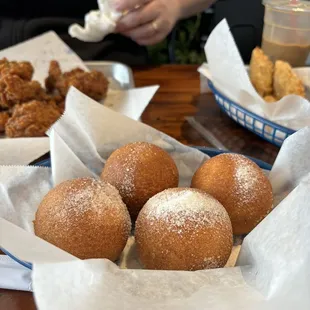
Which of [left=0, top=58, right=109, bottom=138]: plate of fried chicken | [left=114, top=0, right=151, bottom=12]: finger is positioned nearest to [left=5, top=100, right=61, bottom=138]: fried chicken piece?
[left=0, top=58, right=109, bottom=138]: plate of fried chicken

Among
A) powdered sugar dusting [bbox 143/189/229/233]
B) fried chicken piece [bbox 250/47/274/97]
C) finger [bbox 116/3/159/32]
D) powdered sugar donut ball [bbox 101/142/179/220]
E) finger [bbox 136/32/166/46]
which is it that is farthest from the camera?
finger [bbox 136/32/166/46]

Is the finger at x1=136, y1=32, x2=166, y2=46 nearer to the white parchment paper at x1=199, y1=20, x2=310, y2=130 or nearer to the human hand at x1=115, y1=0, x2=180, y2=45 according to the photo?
the human hand at x1=115, y1=0, x2=180, y2=45

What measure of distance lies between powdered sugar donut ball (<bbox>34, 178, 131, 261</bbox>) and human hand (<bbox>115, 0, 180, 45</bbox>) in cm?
84

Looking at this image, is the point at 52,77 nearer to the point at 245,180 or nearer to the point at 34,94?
the point at 34,94

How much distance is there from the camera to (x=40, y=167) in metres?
0.77

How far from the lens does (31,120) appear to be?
1044mm

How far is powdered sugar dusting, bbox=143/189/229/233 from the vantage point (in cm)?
57

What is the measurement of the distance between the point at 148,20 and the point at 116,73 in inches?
7.7

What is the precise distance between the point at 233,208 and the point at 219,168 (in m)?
0.07

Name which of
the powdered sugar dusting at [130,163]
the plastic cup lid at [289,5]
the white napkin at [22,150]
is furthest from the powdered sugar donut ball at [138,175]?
the plastic cup lid at [289,5]

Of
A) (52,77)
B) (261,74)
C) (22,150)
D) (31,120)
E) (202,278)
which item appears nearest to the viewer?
(202,278)

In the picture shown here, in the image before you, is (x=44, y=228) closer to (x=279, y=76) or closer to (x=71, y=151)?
(x=71, y=151)

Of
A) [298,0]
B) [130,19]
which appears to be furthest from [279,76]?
[130,19]

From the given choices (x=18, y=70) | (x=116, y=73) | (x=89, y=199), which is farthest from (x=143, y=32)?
(x=89, y=199)
